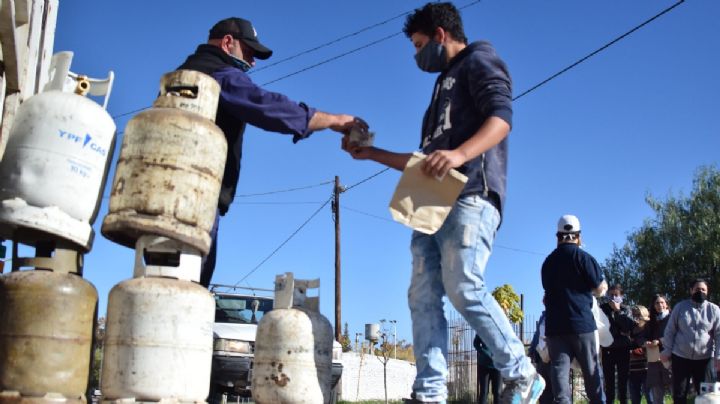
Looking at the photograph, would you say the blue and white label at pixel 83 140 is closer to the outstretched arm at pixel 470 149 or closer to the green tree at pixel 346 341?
the outstretched arm at pixel 470 149

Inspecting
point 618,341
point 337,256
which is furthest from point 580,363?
point 337,256

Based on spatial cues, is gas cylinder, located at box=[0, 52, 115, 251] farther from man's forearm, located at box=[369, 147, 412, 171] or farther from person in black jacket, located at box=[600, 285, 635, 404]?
person in black jacket, located at box=[600, 285, 635, 404]

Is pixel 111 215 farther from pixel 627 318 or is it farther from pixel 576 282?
pixel 627 318

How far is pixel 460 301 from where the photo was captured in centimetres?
358

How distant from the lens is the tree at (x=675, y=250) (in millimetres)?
31953

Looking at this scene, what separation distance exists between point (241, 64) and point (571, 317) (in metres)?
3.39

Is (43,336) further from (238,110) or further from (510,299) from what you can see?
(510,299)

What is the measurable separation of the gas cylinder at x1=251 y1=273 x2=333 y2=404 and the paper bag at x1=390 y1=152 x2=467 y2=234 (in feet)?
2.25

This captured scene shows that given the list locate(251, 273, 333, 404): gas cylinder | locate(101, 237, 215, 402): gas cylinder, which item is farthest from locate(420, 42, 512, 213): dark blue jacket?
locate(101, 237, 215, 402): gas cylinder

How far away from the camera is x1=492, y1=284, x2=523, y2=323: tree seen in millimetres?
18031

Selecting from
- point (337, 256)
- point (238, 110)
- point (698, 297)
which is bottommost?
point (698, 297)

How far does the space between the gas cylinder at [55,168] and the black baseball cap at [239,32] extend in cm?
113

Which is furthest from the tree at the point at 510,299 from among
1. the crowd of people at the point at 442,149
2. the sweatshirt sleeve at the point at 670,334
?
the crowd of people at the point at 442,149

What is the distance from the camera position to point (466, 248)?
142 inches
